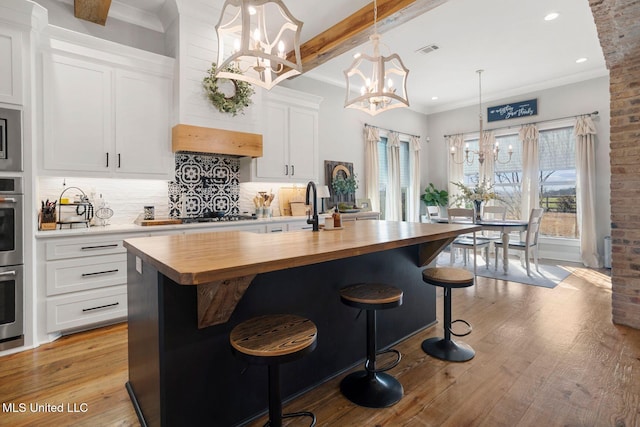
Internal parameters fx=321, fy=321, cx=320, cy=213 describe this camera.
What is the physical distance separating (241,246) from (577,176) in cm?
640

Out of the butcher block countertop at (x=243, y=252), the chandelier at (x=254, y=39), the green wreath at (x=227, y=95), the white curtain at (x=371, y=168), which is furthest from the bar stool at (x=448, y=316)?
the white curtain at (x=371, y=168)

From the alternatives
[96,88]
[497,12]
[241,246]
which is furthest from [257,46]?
[497,12]

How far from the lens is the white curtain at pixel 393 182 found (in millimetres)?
6695

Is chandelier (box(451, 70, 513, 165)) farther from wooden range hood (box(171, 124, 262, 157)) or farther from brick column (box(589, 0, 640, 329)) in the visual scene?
wooden range hood (box(171, 124, 262, 157))

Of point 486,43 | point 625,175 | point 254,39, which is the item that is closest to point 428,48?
point 486,43

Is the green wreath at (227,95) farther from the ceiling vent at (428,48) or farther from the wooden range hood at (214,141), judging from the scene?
the ceiling vent at (428,48)

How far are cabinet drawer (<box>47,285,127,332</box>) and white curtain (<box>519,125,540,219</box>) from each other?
6697mm

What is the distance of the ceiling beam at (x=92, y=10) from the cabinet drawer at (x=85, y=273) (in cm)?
245

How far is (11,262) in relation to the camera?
2.56 metres

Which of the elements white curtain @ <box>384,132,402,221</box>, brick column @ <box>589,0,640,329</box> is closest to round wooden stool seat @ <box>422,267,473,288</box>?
brick column @ <box>589,0,640,329</box>

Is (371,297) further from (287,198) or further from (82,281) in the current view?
(287,198)

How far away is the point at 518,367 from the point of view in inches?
89.4

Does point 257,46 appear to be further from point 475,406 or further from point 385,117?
point 385,117

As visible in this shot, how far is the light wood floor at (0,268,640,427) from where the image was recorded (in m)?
1.78
